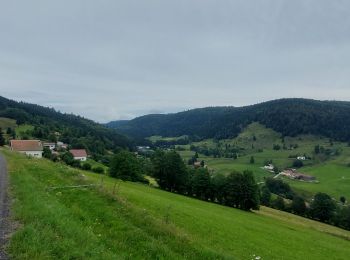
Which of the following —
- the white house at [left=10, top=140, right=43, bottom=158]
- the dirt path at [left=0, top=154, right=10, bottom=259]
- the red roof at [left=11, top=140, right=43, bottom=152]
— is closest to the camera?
the dirt path at [left=0, top=154, right=10, bottom=259]

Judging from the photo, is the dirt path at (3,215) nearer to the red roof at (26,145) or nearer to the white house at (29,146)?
the white house at (29,146)

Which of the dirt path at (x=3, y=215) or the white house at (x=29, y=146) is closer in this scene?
the dirt path at (x=3, y=215)

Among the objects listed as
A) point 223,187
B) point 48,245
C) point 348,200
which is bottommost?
point 348,200

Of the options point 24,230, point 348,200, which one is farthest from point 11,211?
point 348,200

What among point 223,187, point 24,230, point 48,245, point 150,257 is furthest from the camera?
point 223,187

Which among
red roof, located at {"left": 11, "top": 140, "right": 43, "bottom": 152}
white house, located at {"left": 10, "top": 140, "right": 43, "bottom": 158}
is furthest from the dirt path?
red roof, located at {"left": 11, "top": 140, "right": 43, "bottom": 152}

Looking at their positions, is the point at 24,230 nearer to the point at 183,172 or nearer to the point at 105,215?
the point at 105,215

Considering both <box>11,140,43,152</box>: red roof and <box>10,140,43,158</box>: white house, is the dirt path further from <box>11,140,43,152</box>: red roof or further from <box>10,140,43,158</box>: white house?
<box>11,140,43,152</box>: red roof

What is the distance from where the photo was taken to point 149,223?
19.0 metres

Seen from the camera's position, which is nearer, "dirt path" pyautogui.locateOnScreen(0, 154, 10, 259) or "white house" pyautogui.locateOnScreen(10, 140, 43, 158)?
"dirt path" pyautogui.locateOnScreen(0, 154, 10, 259)

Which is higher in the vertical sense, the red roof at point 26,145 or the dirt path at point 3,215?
the dirt path at point 3,215

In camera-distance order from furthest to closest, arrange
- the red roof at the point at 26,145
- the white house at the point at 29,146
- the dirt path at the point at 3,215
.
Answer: the red roof at the point at 26,145
the white house at the point at 29,146
the dirt path at the point at 3,215

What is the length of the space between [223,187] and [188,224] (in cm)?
7065

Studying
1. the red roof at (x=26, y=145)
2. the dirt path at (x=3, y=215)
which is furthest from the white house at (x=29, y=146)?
the dirt path at (x=3, y=215)
